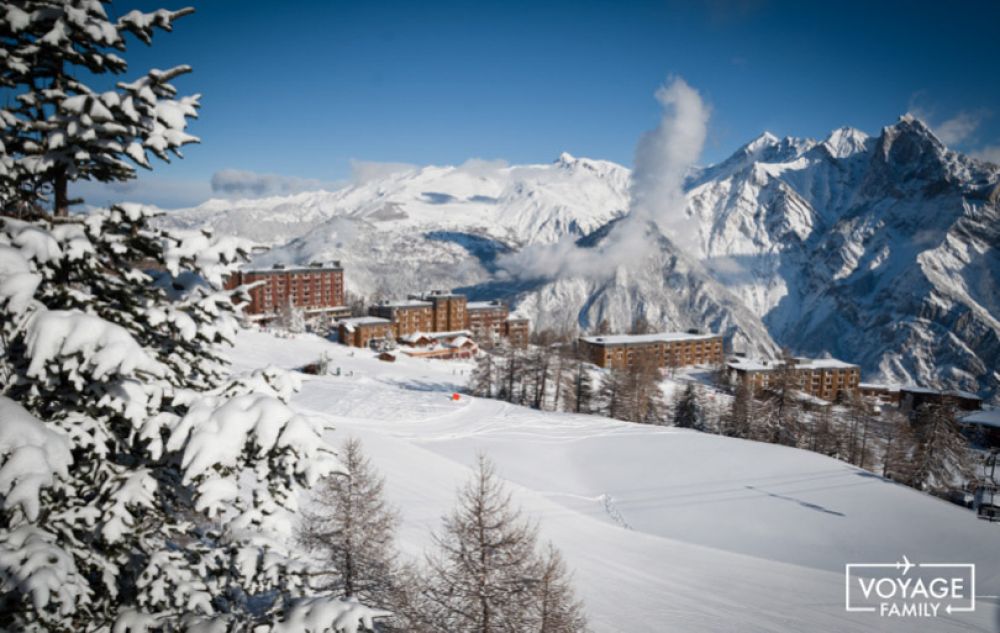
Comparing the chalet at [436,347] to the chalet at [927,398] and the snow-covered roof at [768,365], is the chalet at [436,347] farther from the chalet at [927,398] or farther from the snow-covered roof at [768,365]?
the chalet at [927,398]

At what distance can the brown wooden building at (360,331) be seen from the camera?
92.9 metres

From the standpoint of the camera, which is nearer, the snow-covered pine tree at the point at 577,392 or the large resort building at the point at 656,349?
the snow-covered pine tree at the point at 577,392

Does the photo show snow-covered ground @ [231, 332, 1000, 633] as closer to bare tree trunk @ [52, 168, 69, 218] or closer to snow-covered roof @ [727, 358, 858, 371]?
bare tree trunk @ [52, 168, 69, 218]

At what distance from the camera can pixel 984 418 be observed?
70562 millimetres

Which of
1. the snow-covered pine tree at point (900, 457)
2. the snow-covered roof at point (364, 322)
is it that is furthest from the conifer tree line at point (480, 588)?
the snow-covered roof at point (364, 322)

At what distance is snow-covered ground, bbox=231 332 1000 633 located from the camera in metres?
18.8

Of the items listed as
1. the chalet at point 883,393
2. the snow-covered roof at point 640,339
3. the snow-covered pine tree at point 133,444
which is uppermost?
the snow-covered pine tree at point 133,444

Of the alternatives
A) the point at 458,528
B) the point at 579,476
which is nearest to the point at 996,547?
the point at 579,476

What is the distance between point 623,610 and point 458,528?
9.24 metres

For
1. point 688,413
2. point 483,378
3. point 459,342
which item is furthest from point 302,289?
point 688,413

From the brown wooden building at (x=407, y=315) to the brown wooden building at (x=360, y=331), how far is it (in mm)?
7688

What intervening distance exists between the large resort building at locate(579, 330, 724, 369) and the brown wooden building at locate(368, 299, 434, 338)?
35016 mm

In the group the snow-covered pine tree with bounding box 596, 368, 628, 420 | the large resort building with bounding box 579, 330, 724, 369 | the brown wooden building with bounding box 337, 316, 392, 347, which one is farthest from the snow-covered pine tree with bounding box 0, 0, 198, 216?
the large resort building with bounding box 579, 330, 724, 369

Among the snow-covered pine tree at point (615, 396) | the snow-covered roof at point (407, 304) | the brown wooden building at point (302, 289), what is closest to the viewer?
the snow-covered pine tree at point (615, 396)
